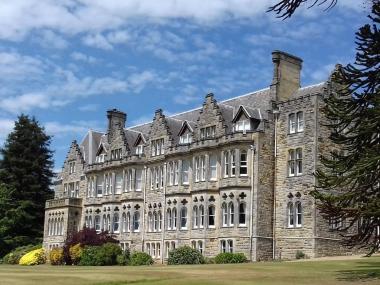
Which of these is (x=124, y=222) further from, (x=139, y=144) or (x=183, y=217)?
(x=183, y=217)

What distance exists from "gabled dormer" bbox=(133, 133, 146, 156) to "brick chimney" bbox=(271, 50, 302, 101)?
48.3 feet

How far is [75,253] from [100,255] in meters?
2.84

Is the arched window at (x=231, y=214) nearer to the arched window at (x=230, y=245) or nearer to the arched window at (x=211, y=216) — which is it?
the arched window at (x=230, y=245)

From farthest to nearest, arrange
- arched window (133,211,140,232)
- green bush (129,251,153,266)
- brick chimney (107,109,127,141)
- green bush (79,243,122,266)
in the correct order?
brick chimney (107,109,127,141) < arched window (133,211,140,232) < green bush (129,251,153,266) < green bush (79,243,122,266)

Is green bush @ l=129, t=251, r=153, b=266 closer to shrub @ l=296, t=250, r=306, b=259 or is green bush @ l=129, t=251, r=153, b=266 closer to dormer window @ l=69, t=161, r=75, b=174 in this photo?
shrub @ l=296, t=250, r=306, b=259

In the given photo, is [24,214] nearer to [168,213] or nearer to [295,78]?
[168,213]

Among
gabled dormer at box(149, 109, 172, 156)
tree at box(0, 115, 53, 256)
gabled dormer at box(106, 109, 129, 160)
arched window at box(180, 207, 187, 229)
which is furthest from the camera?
tree at box(0, 115, 53, 256)

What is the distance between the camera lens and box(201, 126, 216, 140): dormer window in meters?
48.3

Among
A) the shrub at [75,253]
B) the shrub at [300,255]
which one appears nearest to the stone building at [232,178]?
the shrub at [300,255]

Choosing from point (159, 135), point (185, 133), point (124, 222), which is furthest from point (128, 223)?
point (185, 133)

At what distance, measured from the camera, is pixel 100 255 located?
47406mm

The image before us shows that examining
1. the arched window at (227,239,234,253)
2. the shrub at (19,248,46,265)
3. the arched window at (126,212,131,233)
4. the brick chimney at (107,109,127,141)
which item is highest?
the brick chimney at (107,109,127,141)

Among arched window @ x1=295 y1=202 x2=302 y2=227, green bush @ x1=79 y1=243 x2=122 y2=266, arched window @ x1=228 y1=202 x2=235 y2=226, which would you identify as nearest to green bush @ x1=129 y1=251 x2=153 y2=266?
green bush @ x1=79 y1=243 x2=122 y2=266

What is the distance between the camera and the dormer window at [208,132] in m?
48.3
